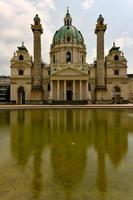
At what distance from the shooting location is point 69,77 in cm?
6825

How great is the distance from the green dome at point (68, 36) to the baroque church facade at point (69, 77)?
773 cm

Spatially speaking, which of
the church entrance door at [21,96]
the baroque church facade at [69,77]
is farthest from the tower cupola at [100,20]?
the church entrance door at [21,96]

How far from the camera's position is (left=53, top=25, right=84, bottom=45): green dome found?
76.0m

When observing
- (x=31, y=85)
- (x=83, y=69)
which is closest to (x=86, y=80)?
(x=83, y=69)

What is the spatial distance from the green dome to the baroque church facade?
7726 millimetres

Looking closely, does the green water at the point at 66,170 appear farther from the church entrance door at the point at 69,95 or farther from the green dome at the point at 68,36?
the green dome at the point at 68,36

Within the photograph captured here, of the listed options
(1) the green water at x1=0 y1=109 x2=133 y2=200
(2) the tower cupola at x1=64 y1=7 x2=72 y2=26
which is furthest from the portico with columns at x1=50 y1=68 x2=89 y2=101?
(1) the green water at x1=0 y1=109 x2=133 y2=200

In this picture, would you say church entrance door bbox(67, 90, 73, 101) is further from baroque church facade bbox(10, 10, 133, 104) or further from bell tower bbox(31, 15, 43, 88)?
bell tower bbox(31, 15, 43, 88)

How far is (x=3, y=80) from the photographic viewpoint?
108 metres

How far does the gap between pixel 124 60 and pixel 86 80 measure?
1450 centimetres

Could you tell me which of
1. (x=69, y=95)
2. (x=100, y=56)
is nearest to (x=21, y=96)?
(x=69, y=95)

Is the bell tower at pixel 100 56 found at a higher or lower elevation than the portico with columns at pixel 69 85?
higher

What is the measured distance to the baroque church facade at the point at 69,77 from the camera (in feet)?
224

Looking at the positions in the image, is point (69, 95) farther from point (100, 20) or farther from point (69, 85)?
point (100, 20)
